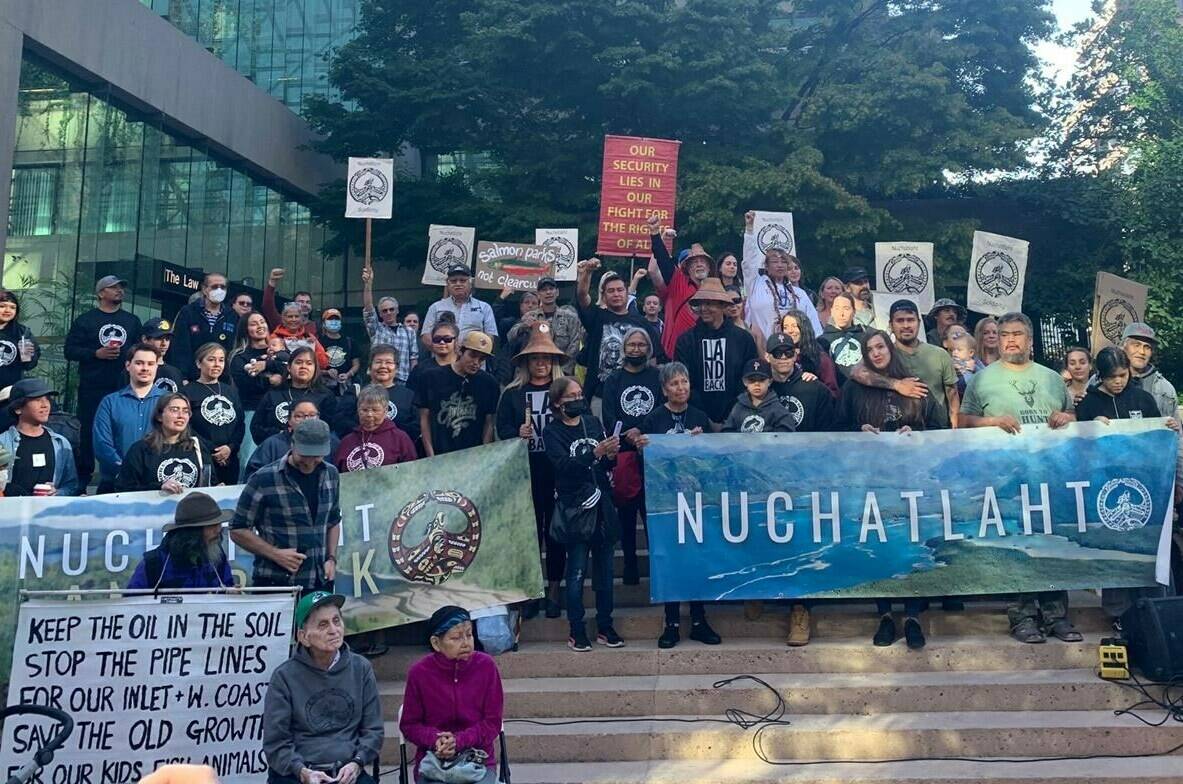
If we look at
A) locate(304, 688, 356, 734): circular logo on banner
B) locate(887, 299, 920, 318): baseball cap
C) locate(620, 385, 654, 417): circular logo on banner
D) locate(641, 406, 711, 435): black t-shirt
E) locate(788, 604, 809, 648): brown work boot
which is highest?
Result: locate(887, 299, 920, 318): baseball cap

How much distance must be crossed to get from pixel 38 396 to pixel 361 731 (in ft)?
12.9

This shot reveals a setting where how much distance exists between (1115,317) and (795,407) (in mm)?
6081

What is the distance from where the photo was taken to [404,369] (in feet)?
37.1

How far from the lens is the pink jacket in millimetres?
5328

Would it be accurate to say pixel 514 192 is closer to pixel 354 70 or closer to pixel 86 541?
pixel 354 70

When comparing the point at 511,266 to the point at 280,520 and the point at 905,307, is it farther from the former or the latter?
the point at 280,520

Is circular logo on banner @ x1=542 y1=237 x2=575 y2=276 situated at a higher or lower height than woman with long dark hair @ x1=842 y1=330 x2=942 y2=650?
higher

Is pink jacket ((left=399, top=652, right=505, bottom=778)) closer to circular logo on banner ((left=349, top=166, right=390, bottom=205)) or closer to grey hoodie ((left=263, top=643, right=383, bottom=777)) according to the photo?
grey hoodie ((left=263, top=643, right=383, bottom=777))

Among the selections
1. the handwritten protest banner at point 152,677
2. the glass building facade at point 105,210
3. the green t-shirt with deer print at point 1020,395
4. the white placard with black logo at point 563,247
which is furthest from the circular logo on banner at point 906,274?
the handwritten protest banner at point 152,677

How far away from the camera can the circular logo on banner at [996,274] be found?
12742 millimetres

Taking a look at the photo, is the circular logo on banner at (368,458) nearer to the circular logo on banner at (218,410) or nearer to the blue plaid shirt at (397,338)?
the circular logo on banner at (218,410)

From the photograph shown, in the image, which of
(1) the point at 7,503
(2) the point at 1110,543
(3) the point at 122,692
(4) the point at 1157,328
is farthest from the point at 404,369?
(4) the point at 1157,328

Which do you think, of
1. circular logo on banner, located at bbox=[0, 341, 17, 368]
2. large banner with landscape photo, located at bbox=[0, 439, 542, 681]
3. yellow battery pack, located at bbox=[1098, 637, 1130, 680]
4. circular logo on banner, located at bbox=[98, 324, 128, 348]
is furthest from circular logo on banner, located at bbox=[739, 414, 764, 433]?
circular logo on banner, located at bbox=[0, 341, 17, 368]

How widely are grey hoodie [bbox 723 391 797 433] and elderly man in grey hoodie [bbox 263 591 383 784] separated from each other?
136 inches
